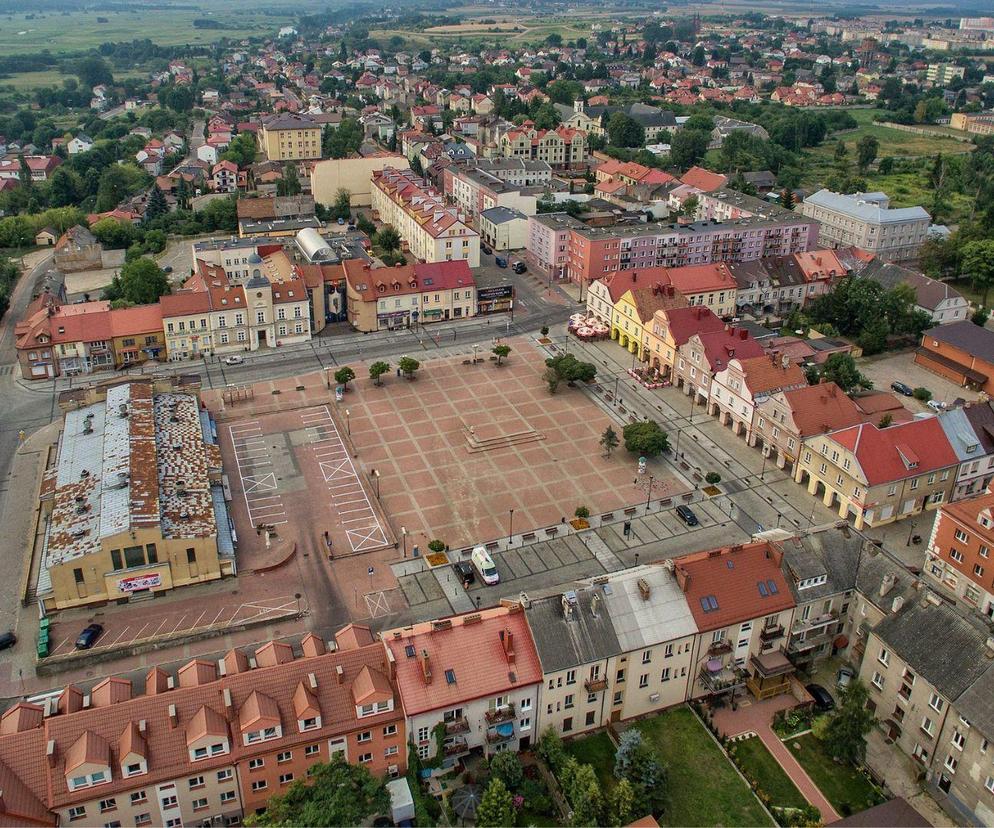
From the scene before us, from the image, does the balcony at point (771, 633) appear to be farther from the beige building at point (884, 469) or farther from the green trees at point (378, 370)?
the green trees at point (378, 370)

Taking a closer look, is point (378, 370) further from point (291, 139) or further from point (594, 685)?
point (291, 139)

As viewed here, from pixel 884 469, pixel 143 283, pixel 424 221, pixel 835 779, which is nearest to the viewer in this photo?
pixel 835 779

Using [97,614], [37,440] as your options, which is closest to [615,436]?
[97,614]

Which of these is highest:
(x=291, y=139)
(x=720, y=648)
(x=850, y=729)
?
(x=291, y=139)

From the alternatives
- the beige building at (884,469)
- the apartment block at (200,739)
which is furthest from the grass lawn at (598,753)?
the beige building at (884,469)

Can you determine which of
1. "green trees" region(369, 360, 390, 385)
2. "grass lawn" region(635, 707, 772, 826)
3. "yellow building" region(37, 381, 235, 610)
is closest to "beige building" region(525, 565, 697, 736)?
"grass lawn" region(635, 707, 772, 826)

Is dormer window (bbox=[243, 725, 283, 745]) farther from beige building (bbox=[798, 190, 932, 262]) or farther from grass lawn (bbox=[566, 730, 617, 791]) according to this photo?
beige building (bbox=[798, 190, 932, 262])

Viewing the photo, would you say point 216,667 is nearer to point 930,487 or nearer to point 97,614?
point 97,614

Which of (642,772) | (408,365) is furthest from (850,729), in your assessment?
(408,365)
